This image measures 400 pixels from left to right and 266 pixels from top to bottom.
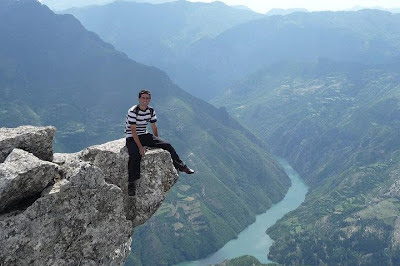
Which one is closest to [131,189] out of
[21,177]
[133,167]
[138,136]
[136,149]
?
[133,167]

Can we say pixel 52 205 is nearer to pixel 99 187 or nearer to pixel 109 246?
pixel 99 187

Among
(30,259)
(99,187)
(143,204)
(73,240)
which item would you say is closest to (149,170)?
(143,204)

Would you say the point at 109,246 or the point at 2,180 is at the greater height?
the point at 2,180

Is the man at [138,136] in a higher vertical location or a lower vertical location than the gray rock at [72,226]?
higher

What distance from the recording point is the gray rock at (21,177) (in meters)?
24.0

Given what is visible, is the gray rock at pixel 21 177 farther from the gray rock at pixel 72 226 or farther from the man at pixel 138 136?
the man at pixel 138 136

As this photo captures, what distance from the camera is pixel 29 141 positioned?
91.7 ft

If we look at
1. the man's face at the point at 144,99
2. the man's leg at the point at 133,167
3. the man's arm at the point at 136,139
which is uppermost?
the man's face at the point at 144,99

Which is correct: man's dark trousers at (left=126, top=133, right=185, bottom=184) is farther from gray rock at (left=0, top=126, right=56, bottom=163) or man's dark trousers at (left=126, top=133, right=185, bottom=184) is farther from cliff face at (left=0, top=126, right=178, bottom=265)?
gray rock at (left=0, top=126, right=56, bottom=163)

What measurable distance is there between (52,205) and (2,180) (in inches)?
139

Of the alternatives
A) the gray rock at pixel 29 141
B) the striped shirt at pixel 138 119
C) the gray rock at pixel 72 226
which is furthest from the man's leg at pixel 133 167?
the gray rock at pixel 29 141

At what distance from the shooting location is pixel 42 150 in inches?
1135

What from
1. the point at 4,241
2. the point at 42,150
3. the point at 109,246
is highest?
the point at 42,150

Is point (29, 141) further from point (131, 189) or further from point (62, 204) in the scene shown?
point (131, 189)
